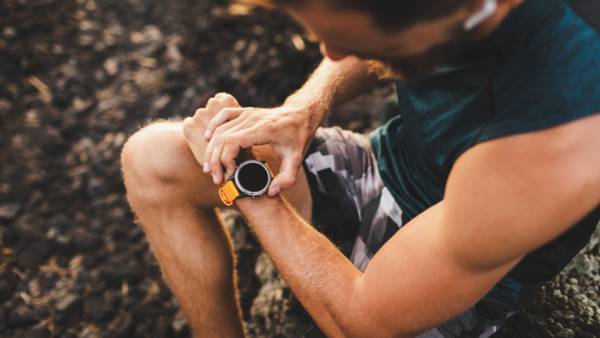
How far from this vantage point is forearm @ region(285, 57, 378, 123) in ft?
6.38

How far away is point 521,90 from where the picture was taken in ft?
→ 3.72

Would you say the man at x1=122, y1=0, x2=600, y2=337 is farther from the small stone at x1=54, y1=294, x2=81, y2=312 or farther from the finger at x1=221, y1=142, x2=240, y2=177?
the small stone at x1=54, y1=294, x2=81, y2=312

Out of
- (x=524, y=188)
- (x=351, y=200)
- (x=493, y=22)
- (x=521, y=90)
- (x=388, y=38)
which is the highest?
(x=388, y=38)

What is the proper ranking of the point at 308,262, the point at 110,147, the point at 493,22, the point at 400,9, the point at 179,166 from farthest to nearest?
1. the point at 110,147
2. the point at 179,166
3. the point at 308,262
4. the point at 493,22
5. the point at 400,9

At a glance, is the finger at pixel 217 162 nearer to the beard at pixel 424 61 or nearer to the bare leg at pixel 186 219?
the bare leg at pixel 186 219

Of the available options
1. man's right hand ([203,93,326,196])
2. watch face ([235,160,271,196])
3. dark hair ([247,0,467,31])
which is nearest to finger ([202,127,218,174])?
man's right hand ([203,93,326,196])

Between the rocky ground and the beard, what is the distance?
1196mm

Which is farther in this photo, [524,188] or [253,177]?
[253,177]

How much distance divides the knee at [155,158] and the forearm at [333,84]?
43 centimetres

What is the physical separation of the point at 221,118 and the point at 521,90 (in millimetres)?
922

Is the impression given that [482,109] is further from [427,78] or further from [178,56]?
[178,56]

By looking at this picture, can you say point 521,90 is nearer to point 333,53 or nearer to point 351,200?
point 333,53

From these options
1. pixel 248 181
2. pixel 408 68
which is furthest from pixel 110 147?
pixel 408 68

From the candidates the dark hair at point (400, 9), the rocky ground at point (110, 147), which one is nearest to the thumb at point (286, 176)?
the dark hair at point (400, 9)
